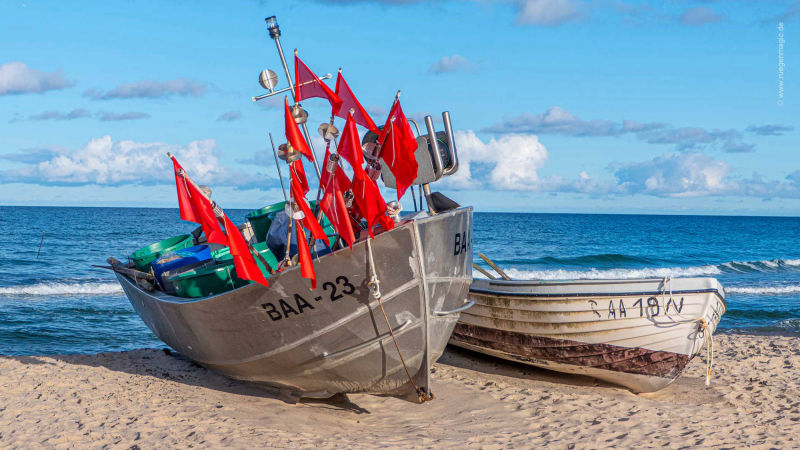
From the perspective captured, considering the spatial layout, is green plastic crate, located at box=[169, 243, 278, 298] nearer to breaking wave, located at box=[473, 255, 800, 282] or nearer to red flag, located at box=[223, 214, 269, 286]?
red flag, located at box=[223, 214, 269, 286]

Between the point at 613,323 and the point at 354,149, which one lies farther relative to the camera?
the point at 613,323

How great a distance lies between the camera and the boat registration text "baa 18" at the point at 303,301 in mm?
6258

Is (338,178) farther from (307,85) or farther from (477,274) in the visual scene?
(477,274)

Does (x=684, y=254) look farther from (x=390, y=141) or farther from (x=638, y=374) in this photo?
(x=390, y=141)

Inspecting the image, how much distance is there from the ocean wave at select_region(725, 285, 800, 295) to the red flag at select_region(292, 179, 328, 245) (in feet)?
59.5

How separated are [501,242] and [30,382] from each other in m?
38.9

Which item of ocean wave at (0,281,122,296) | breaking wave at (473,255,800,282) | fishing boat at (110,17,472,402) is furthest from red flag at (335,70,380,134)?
breaking wave at (473,255,800,282)

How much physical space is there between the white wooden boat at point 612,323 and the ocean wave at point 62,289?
15081 mm

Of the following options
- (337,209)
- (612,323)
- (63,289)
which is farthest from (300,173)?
(63,289)

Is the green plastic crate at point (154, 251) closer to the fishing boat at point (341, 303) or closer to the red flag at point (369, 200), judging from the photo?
the fishing boat at point (341, 303)

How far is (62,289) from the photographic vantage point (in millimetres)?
20375

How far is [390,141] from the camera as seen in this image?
247 inches

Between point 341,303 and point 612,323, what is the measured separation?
3757 millimetres

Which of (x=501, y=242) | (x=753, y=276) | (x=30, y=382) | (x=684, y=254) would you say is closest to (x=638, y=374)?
(x=30, y=382)
